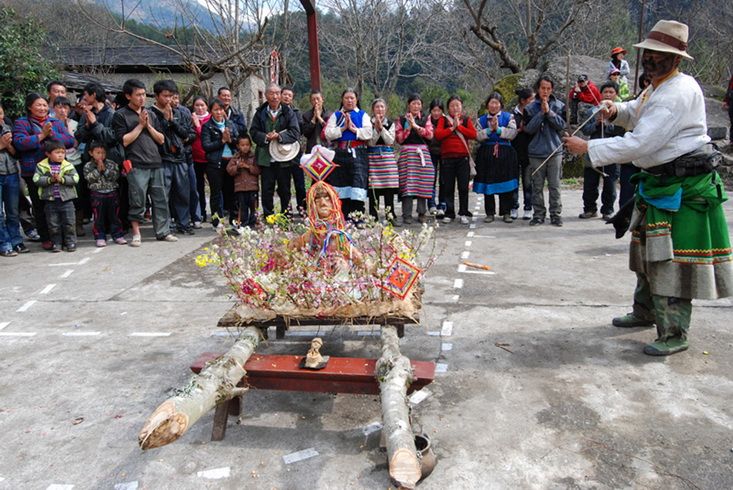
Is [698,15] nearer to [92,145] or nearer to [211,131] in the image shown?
[211,131]

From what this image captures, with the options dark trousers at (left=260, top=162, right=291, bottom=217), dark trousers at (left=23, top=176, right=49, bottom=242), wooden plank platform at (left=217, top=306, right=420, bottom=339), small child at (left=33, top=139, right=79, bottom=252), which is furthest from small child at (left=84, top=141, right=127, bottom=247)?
wooden plank platform at (left=217, top=306, right=420, bottom=339)

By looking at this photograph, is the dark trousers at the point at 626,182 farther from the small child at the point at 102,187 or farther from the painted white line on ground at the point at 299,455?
the small child at the point at 102,187

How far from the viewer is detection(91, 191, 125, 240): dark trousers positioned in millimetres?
7398

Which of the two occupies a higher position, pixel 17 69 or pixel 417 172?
pixel 17 69

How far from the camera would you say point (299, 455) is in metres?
2.78

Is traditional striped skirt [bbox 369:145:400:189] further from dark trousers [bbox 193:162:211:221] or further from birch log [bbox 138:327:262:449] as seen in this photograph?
birch log [bbox 138:327:262:449]

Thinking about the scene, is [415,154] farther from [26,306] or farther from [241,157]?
[26,306]

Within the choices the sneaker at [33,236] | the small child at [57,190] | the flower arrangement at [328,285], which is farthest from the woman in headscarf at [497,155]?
the sneaker at [33,236]

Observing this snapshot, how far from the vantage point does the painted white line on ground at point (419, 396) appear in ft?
10.6

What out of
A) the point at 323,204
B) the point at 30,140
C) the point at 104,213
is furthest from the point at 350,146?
the point at 30,140

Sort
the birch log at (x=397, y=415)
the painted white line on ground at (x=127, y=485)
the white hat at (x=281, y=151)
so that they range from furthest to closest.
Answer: the white hat at (x=281, y=151) < the painted white line on ground at (x=127, y=485) < the birch log at (x=397, y=415)

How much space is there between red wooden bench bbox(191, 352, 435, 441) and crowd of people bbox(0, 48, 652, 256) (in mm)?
4378

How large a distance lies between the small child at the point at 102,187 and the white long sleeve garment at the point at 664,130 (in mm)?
5993

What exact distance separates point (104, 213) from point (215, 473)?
18.8ft
